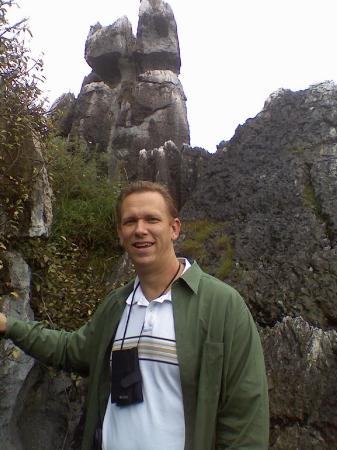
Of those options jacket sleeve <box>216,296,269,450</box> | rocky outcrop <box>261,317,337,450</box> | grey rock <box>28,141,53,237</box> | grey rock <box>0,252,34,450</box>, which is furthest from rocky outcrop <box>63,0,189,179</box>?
jacket sleeve <box>216,296,269,450</box>

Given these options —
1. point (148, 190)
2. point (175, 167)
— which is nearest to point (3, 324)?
point (148, 190)

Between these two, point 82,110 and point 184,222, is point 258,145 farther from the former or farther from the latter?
point 82,110

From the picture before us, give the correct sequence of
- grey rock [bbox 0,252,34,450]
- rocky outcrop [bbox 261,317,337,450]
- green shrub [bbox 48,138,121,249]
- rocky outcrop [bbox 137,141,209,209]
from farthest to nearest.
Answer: rocky outcrop [bbox 137,141,209,209] < green shrub [bbox 48,138,121,249] < grey rock [bbox 0,252,34,450] < rocky outcrop [bbox 261,317,337,450]

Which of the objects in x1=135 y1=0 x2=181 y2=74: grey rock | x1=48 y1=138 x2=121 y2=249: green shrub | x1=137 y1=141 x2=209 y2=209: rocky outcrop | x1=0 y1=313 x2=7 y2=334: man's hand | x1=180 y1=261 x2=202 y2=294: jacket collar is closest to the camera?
x1=180 y1=261 x2=202 y2=294: jacket collar

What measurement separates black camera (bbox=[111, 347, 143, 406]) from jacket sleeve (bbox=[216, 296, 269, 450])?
395 mm

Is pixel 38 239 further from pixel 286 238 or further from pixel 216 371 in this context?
pixel 216 371

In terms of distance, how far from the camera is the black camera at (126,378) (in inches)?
87.2

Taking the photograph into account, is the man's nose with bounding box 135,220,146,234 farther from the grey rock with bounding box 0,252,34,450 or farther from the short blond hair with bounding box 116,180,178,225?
the grey rock with bounding box 0,252,34,450

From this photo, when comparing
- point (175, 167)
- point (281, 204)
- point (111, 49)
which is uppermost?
point (111, 49)

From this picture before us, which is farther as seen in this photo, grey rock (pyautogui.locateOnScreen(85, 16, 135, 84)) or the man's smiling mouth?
grey rock (pyautogui.locateOnScreen(85, 16, 135, 84))

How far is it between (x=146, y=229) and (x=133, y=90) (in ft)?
32.4

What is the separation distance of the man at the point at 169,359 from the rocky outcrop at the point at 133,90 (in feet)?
24.7

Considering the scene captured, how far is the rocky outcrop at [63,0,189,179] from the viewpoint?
432 inches

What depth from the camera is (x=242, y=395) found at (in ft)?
7.14
